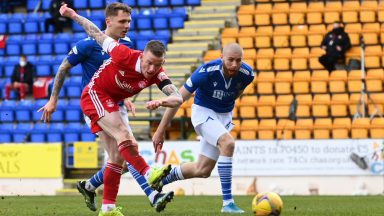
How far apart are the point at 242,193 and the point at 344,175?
209 centimetres

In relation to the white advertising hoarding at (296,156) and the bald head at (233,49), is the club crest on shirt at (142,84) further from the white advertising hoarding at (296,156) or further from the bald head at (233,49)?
the white advertising hoarding at (296,156)

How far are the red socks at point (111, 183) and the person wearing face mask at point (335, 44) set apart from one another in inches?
565

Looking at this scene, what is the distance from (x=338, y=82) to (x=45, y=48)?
8966 mm

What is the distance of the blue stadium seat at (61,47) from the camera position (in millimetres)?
27406

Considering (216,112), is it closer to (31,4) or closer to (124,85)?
(124,85)

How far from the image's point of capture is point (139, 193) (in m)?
20.7

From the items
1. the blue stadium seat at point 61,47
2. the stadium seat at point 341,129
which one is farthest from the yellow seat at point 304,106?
the blue stadium seat at point 61,47

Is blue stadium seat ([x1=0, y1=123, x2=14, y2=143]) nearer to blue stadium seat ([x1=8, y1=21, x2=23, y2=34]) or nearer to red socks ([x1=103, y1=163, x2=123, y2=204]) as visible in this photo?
blue stadium seat ([x1=8, y1=21, x2=23, y2=34])

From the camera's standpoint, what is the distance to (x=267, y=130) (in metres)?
22.1

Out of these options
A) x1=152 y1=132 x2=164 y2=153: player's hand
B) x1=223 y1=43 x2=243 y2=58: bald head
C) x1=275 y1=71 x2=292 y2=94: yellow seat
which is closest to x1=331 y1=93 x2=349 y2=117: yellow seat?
x1=275 y1=71 x2=292 y2=94: yellow seat

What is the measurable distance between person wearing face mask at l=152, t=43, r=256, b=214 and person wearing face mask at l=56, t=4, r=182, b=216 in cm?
146

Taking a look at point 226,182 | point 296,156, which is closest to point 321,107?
point 296,156

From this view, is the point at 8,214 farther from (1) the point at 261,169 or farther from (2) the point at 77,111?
(2) the point at 77,111

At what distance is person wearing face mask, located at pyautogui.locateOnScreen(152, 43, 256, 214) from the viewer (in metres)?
11.4
